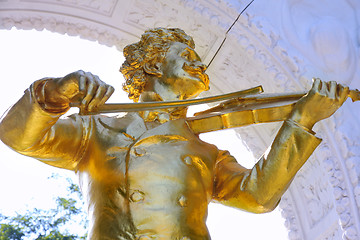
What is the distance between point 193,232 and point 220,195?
370 millimetres

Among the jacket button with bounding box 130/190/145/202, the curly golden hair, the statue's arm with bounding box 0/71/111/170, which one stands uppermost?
the curly golden hair

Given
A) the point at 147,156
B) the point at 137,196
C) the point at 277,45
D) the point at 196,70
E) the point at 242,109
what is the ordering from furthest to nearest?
1. the point at 277,45
2. the point at 196,70
3. the point at 242,109
4. the point at 147,156
5. the point at 137,196

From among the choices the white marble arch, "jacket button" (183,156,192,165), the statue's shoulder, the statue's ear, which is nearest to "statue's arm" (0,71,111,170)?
the statue's shoulder

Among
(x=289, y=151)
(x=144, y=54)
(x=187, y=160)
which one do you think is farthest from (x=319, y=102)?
(x=144, y=54)

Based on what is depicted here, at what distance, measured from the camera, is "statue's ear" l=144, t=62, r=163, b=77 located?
3.12 m

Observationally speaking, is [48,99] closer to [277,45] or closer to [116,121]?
[116,121]

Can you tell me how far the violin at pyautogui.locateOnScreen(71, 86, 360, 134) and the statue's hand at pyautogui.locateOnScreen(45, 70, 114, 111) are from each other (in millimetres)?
279

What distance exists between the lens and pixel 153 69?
315 centimetres

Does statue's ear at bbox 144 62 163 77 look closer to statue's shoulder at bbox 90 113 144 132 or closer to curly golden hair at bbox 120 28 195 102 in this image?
curly golden hair at bbox 120 28 195 102

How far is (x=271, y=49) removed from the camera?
396cm

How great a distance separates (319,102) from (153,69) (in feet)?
2.70

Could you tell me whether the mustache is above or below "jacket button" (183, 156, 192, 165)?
above

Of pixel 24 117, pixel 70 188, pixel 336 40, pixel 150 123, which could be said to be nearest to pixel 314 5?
pixel 336 40

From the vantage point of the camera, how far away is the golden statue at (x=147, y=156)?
2492mm
